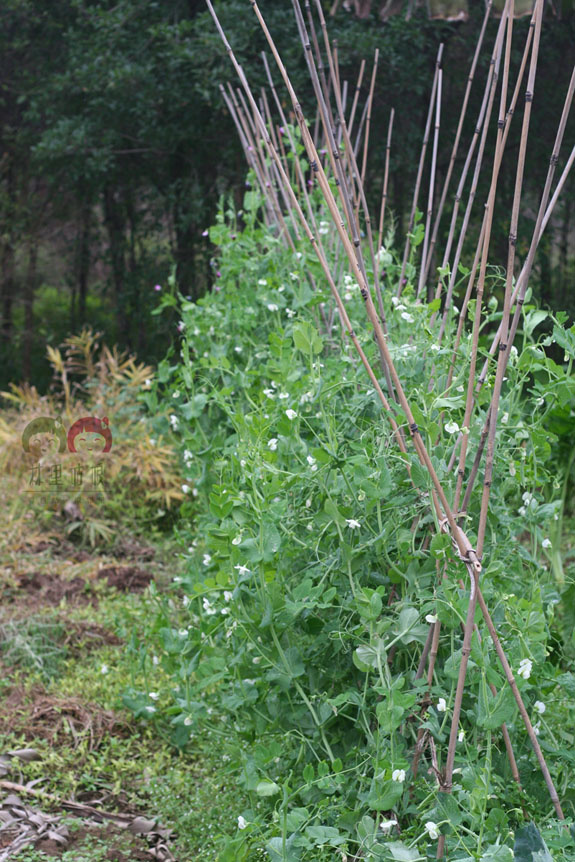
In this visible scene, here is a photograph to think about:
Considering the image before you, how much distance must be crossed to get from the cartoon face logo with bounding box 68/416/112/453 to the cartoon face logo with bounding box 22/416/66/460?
5 cm

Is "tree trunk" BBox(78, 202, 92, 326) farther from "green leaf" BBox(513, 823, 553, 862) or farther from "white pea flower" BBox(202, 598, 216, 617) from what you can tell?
"green leaf" BBox(513, 823, 553, 862)

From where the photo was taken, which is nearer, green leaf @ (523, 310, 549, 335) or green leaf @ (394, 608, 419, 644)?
green leaf @ (394, 608, 419, 644)

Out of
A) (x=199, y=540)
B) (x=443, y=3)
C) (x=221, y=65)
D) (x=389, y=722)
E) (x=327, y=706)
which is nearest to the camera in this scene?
(x=389, y=722)

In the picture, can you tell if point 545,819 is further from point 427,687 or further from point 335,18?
point 335,18

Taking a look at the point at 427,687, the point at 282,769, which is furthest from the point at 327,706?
the point at 282,769

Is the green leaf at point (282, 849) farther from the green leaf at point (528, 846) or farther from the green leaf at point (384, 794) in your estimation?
the green leaf at point (528, 846)

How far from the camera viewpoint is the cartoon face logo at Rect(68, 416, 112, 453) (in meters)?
4.46

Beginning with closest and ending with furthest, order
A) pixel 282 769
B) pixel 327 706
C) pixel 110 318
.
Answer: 1. pixel 327 706
2. pixel 282 769
3. pixel 110 318

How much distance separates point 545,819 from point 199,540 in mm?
1433

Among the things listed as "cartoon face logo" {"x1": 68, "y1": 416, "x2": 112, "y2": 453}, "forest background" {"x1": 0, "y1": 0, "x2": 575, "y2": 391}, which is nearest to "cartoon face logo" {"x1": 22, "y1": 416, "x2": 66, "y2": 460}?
"cartoon face logo" {"x1": 68, "y1": 416, "x2": 112, "y2": 453}

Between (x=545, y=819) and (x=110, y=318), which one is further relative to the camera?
(x=110, y=318)

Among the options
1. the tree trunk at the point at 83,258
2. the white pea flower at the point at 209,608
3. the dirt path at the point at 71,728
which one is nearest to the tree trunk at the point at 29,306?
the tree trunk at the point at 83,258

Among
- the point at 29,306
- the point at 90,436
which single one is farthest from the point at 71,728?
the point at 29,306

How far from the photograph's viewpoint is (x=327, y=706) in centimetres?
153
